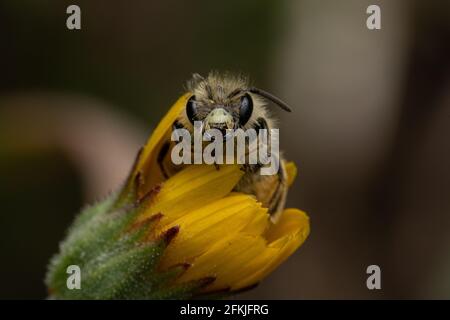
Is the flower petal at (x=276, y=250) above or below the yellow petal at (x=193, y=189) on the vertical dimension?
below

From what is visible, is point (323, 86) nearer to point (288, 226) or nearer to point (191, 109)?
point (288, 226)

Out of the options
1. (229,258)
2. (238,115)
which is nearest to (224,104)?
(238,115)

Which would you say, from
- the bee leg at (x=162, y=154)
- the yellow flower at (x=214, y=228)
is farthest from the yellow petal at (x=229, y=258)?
the bee leg at (x=162, y=154)

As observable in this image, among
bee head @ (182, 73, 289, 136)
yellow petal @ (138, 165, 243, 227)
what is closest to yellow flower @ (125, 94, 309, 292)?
yellow petal @ (138, 165, 243, 227)

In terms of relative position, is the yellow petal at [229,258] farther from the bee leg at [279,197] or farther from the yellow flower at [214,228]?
the bee leg at [279,197]
